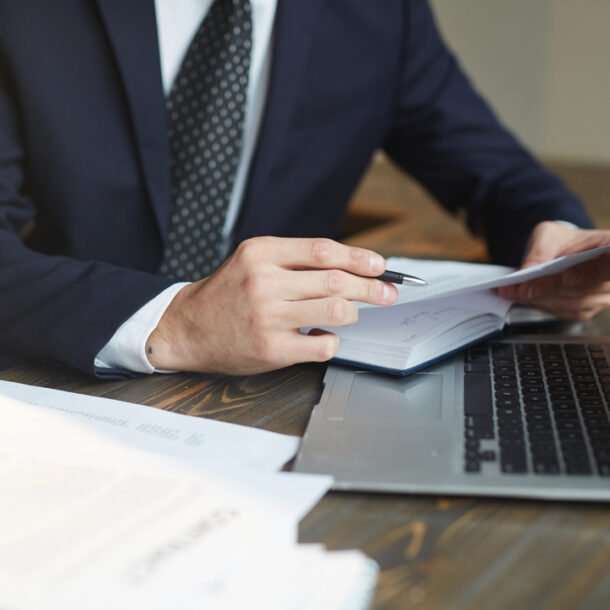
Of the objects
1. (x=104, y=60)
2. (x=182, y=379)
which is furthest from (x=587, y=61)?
(x=182, y=379)

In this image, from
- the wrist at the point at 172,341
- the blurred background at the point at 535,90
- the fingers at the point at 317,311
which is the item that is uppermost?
the fingers at the point at 317,311

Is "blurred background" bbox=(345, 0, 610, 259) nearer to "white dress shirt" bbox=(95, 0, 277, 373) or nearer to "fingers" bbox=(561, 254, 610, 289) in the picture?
"white dress shirt" bbox=(95, 0, 277, 373)

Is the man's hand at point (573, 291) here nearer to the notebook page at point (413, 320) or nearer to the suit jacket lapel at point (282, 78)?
the notebook page at point (413, 320)

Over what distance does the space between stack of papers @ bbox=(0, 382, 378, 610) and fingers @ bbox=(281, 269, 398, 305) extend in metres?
0.18

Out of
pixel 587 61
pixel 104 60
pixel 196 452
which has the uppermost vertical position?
pixel 104 60

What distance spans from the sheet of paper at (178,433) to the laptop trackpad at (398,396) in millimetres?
90

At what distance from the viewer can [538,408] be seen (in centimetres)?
75

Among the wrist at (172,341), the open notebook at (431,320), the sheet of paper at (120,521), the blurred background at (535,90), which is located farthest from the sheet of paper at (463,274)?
the blurred background at (535,90)

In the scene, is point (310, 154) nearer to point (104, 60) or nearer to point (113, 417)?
point (104, 60)

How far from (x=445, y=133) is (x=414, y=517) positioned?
1.12 metres

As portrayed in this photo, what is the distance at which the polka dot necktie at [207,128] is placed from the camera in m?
1.29

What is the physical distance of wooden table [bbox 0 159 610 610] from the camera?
51 cm

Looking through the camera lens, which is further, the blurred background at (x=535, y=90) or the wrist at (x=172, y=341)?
the blurred background at (x=535, y=90)

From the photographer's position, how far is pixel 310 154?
1.49 m
